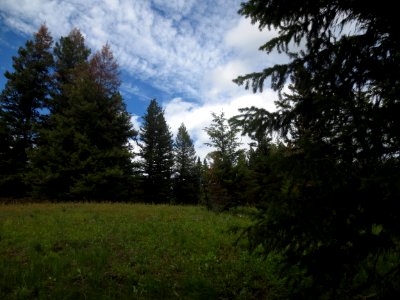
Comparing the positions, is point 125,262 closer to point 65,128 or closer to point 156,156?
point 65,128

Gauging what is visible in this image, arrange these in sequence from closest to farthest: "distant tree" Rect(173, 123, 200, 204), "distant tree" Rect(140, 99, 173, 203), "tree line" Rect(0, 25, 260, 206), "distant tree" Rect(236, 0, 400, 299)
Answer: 1. "distant tree" Rect(236, 0, 400, 299)
2. "tree line" Rect(0, 25, 260, 206)
3. "distant tree" Rect(140, 99, 173, 203)
4. "distant tree" Rect(173, 123, 200, 204)

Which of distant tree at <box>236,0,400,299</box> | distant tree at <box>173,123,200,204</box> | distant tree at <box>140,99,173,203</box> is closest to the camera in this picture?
distant tree at <box>236,0,400,299</box>

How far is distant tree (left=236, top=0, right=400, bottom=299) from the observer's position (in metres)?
3.38

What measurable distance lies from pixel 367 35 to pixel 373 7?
14.2 inches

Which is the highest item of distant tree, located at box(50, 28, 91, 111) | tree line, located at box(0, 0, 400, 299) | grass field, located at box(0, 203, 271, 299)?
distant tree, located at box(50, 28, 91, 111)

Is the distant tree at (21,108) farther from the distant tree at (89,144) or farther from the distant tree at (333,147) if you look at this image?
the distant tree at (333,147)

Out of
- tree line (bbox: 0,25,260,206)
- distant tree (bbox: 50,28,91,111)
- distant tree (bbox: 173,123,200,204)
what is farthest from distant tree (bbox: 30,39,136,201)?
distant tree (bbox: 173,123,200,204)

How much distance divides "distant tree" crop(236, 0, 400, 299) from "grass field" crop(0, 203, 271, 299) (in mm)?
1069

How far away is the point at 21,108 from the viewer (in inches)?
1224

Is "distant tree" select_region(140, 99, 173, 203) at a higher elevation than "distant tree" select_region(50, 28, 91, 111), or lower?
lower

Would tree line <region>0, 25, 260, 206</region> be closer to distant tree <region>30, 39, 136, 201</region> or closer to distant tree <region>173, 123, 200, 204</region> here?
distant tree <region>30, 39, 136, 201</region>

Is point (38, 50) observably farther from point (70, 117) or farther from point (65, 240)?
point (65, 240)

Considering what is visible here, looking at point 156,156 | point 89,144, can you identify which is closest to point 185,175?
point 156,156

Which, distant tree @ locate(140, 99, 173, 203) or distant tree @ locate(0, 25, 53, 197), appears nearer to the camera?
distant tree @ locate(0, 25, 53, 197)
